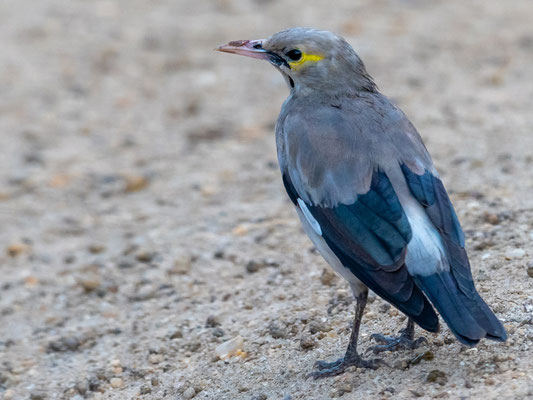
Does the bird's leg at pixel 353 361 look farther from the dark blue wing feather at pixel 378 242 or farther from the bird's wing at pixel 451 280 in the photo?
the bird's wing at pixel 451 280

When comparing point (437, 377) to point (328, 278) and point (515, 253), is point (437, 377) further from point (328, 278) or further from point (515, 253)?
point (328, 278)

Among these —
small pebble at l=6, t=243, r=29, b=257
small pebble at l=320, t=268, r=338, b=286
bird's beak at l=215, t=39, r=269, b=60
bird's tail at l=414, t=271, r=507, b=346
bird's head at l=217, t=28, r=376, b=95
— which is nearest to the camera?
bird's tail at l=414, t=271, r=507, b=346

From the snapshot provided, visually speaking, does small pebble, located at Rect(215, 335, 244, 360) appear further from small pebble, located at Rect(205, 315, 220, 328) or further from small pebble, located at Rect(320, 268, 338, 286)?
small pebble, located at Rect(320, 268, 338, 286)

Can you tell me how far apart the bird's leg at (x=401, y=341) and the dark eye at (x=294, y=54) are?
1.63 meters

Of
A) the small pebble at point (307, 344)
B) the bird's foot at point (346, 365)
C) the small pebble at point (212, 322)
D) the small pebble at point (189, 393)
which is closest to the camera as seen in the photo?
the bird's foot at point (346, 365)

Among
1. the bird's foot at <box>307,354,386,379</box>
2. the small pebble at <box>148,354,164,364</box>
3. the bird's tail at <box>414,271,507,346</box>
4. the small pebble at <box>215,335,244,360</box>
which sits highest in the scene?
the bird's tail at <box>414,271,507,346</box>

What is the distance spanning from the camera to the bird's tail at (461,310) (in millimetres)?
3891

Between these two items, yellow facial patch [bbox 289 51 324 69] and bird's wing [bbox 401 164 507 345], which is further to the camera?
yellow facial patch [bbox 289 51 324 69]

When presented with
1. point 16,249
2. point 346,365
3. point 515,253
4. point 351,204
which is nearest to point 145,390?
point 346,365

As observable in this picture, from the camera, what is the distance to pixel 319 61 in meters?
5.15

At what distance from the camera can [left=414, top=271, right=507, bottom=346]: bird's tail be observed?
153 inches

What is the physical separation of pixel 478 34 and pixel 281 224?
4.53m

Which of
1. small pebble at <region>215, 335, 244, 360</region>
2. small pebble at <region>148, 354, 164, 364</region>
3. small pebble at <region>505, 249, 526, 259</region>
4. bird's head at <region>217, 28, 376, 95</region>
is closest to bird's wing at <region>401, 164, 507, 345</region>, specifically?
bird's head at <region>217, 28, 376, 95</region>

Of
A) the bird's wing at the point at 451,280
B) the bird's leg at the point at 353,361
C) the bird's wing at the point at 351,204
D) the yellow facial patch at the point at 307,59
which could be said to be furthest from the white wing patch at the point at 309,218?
the yellow facial patch at the point at 307,59
